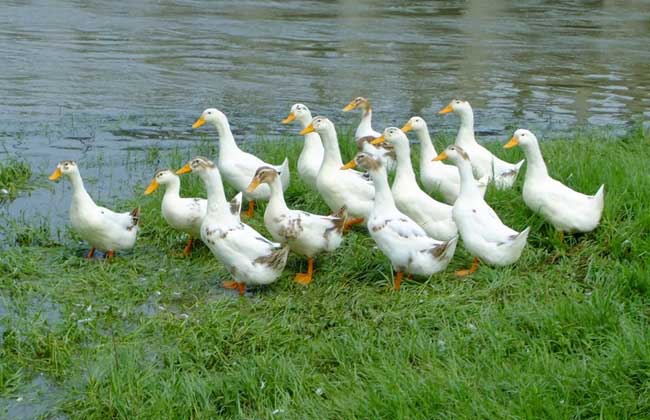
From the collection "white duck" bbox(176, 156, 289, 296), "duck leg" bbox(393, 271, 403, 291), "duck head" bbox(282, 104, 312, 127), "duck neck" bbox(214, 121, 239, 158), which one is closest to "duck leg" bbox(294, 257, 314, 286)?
"white duck" bbox(176, 156, 289, 296)

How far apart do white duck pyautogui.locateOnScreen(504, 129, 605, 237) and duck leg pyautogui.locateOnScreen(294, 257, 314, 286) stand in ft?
5.13

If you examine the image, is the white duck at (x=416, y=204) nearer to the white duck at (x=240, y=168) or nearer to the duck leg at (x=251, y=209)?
the white duck at (x=240, y=168)

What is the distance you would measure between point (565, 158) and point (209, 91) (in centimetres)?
622

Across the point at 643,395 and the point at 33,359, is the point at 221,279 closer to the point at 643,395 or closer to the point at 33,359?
the point at 33,359

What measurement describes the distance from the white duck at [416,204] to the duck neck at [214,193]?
126 centimetres

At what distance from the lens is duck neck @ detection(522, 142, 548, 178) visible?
23.0ft

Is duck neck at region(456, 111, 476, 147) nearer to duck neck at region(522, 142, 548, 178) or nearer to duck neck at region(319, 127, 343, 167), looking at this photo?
duck neck at region(319, 127, 343, 167)

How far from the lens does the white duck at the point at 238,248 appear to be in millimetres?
6488

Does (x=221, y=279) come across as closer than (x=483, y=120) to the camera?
Yes

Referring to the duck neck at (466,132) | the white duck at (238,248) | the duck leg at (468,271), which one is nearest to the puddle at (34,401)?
the white duck at (238,248)

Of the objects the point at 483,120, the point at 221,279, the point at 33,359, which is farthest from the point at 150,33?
the point at 33,359

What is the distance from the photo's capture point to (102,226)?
711cm

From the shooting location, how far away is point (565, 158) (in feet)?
27.9

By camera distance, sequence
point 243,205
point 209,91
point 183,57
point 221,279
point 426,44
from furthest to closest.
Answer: point 426,44, point 183,57, point 209,91, point 243,205, point 221,279
